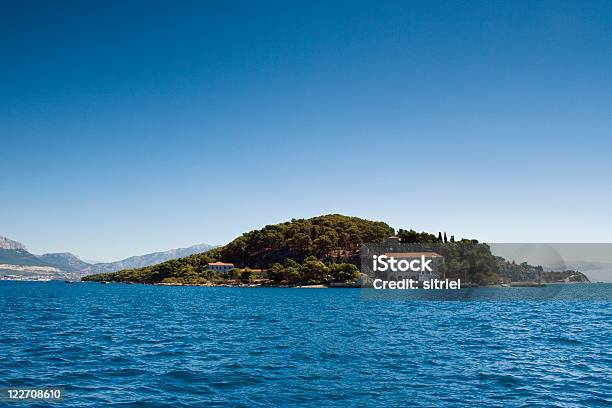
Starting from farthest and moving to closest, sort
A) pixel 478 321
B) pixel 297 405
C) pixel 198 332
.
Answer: pixel 478 321, pixel 198 332, pixel 297 405

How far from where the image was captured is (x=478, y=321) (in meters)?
53.1

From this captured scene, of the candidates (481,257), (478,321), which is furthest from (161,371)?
(481,257)

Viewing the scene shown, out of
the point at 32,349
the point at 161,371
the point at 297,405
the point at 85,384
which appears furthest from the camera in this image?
the point at 32,349

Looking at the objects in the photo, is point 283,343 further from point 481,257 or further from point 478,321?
point 481,257

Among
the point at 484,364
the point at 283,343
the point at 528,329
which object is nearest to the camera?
the point at 484,364

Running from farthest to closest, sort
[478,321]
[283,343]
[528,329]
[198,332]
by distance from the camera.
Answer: [478,321], [528,329], [198,332], [283,343]

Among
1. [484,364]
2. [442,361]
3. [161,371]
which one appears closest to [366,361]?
[442,361]

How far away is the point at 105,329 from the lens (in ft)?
139

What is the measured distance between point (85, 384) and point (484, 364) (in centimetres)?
2187

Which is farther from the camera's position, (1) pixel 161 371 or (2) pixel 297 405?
(1) pixel 161 371

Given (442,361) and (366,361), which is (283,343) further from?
(442,361)

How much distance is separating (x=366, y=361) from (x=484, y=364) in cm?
698

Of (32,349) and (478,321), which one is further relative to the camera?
(478,321)

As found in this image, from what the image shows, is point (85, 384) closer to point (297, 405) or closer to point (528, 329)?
point (297, 405)
